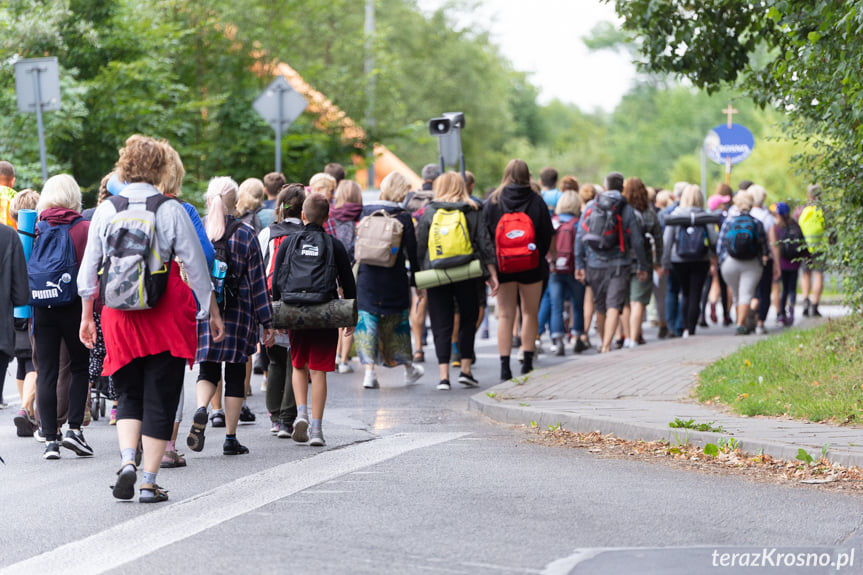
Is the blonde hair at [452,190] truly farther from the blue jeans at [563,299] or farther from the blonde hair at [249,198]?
the blue jeans at [563,299]

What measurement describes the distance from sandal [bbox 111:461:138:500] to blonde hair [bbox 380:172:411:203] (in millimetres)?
6042

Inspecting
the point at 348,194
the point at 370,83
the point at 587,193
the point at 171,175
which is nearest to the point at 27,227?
the point at 171,175

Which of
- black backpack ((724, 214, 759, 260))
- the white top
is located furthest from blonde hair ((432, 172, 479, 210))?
the white top

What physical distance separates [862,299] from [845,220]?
83 centimetres

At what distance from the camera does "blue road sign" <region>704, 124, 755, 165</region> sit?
21.8m

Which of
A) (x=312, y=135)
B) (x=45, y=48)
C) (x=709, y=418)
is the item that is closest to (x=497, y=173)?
(x=312, y=135)

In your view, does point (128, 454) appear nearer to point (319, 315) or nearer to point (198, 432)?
point (198, 432)

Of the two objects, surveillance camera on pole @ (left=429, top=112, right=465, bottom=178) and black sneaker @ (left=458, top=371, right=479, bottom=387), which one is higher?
surveillance camera on pole @ (left=429, top=112, right=465, bottom=178)

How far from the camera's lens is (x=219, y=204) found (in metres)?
8.85

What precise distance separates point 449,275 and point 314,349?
10.7 ft

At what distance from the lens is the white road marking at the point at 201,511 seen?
18.9 ft

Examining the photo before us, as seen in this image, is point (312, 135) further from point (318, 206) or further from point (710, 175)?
point (710, 175)

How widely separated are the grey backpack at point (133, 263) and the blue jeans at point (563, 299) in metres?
9.45

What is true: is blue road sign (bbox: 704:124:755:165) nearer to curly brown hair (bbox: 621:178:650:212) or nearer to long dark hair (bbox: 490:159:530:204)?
curly brown hair (bbox: 621:178:650:212)
